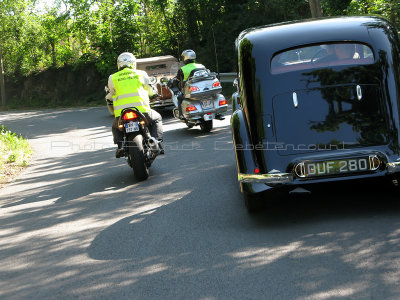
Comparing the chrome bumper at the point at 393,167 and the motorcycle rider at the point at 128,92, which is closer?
the chrome bumper at the point at 393,167

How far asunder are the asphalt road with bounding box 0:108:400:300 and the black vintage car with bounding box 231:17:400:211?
473mm

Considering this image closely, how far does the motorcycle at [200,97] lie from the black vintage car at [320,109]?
7.12 metres

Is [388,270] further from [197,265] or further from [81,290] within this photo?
[81,290]

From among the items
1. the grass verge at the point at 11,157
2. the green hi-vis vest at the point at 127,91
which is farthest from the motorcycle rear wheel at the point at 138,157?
the grass verge at the point at 11,157

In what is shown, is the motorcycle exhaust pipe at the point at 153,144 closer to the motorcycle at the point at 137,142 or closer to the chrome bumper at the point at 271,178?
the motorcycle at the point at 137,142

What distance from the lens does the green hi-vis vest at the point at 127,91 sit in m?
9.16

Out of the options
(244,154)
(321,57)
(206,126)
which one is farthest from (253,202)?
(206,126)

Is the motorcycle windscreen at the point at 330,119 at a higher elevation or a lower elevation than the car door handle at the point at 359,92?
lower

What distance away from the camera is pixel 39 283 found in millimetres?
4910

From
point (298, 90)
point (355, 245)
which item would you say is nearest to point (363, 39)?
point (298, 90)

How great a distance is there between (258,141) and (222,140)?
20.7 feet

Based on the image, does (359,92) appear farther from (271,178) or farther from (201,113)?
(201,113)

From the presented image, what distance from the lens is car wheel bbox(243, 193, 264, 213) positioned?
6.14 m

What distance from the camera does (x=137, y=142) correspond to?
880cm
